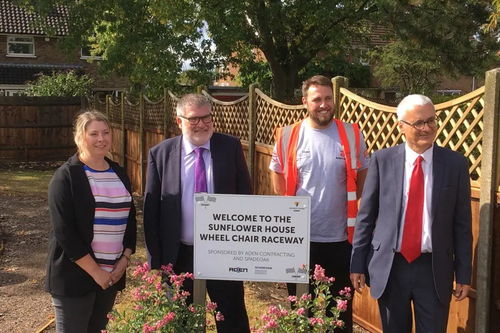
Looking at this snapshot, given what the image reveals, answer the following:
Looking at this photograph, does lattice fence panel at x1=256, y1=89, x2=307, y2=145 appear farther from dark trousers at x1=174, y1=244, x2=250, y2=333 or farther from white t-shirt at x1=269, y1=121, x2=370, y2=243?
dark trousers at x1=174, y1=244, x2=250, y2=333

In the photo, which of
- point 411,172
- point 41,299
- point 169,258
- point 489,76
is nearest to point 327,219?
point 411,172

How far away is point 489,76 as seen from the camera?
352 centimetres

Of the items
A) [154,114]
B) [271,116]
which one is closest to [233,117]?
[271,116]

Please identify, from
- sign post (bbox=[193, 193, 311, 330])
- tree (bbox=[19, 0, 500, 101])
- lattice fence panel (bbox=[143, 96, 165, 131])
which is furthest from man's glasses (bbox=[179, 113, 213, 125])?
Result: tree (bbox=[19, 0, 500, 101])

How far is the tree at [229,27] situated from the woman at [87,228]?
7936 mm

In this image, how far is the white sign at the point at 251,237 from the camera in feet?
10.4

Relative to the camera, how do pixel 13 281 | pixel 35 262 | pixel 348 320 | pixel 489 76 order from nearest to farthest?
1. pixel 489 76
2. pixel 348 320
3. pixel 13 281
4. pixel 35 262

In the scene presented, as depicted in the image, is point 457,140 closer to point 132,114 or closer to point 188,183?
point 188,183

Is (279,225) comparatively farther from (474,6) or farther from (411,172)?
(474,6)

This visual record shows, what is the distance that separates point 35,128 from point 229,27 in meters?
9.07

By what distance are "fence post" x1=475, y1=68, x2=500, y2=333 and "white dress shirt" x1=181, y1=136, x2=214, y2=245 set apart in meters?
1.75

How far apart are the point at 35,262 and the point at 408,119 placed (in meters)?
5.79

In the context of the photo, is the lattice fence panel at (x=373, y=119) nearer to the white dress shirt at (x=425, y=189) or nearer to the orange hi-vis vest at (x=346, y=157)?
the orange hi-vis vest at (x=346, y=157)

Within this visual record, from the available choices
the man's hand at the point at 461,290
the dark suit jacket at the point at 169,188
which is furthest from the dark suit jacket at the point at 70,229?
the man's hand at the point at 461,290
